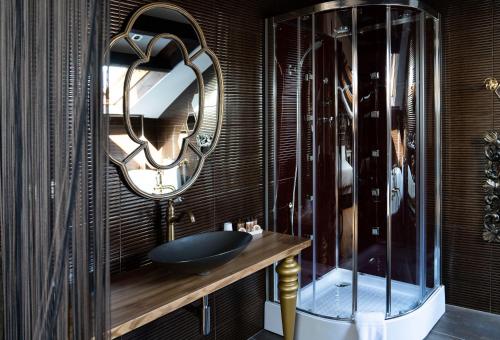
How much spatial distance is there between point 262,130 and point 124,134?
115 cm

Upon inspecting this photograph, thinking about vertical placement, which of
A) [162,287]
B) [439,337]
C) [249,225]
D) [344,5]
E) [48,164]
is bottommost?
[439,337]

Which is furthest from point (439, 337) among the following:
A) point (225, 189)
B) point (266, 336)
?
point (225, 189)

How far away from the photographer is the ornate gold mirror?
6.27ft

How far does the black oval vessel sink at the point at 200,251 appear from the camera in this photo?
1.74 m

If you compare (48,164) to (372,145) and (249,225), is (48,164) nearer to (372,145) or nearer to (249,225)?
(249,225)

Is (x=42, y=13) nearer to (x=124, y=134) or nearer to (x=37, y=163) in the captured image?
(x=37, y=163)

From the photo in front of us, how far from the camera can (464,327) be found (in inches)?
113

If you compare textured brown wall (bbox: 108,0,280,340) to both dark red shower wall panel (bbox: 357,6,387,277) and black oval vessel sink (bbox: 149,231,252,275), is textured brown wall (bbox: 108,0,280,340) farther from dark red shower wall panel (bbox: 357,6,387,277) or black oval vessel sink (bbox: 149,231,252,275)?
dark red shower wall panel (bbox: 357,6,387,277)

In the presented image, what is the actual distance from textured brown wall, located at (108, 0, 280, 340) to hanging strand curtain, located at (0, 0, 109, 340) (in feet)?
3.43

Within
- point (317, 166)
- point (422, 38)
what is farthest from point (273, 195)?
point (422, 38)

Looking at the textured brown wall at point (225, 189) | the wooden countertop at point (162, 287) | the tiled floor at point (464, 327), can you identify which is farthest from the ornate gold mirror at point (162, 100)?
the tiled floor at point (464, 327)

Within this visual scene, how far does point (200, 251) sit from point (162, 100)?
78 cm

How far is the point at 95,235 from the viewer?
875 millimetres

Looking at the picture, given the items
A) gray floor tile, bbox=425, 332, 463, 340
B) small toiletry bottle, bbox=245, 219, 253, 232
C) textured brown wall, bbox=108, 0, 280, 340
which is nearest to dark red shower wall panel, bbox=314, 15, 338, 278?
textured brown wall, bbox=108, 0, 280, 340
